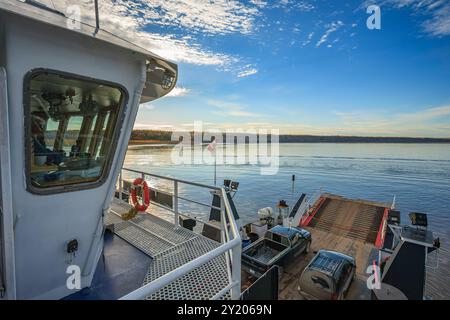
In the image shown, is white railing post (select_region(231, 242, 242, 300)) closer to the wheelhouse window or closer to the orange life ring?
the wheelhouse window

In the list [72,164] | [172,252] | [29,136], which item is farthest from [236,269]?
[29,136]

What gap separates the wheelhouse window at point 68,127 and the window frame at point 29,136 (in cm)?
1

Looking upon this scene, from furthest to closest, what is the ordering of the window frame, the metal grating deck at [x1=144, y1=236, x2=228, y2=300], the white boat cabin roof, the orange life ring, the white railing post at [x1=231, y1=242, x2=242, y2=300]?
the orange life ring < the metal grating deck at [x1=144, y1=236, x2=228, y2=300] < the window frame < the white railing post at [x1=231, y1=242, x2=242, y2=300] < the white boat cabin roof

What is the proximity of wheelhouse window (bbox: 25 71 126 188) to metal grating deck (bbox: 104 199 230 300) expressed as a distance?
97 cm

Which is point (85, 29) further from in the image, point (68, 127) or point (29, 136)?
point (29, 136)

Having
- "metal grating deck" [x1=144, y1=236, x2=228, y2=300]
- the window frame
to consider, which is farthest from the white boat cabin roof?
"metal grating deck" [x1=144, y1=236, x2=228, y2=300]

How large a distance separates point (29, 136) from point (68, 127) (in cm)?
57

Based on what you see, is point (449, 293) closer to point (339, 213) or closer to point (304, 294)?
point (339, 213)

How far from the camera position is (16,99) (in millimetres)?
2277

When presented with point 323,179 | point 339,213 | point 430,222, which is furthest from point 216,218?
point 323,179

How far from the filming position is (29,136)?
246cm

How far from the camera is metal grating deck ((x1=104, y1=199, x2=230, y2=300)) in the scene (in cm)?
326

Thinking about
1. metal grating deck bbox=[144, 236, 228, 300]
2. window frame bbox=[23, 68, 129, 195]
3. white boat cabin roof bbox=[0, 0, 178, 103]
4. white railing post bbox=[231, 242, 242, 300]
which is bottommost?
metal grating deck bbox=[144, 236, 228, 300]

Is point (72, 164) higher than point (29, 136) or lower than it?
lower
